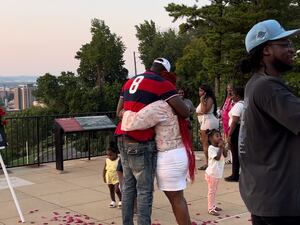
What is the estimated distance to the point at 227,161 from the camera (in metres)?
10.1

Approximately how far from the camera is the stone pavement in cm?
594

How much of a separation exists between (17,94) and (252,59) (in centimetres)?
8713

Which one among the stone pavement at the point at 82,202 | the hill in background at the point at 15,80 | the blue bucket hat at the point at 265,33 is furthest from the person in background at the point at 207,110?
the hill in background at the point at 15,80

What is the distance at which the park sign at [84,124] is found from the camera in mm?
9305

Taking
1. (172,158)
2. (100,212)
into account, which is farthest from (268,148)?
(100,212)

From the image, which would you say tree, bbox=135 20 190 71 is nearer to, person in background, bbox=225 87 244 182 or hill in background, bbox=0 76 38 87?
hill in background, bbox=0 76 38 87

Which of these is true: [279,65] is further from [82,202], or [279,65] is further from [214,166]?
[82,202]

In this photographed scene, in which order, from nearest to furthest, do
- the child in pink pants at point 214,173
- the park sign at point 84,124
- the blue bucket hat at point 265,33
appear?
the blue bucket hat at point 265,33, the child in pink pants at point 214,173, the park sign at point 84,124

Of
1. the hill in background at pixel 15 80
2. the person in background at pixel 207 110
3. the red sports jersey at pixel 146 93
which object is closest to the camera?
the red sports jersey at pixel 146 93

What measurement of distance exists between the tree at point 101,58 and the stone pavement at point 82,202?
38.6 meters

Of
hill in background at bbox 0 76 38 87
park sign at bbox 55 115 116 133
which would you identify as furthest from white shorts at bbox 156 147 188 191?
hill in background at bbox 0 76 38 87

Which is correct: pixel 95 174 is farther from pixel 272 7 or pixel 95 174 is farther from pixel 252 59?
pixel 272 7

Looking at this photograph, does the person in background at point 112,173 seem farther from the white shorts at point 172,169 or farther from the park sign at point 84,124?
the park sign at point 84,124

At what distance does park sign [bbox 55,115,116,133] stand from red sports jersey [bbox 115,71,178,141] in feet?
16.2
